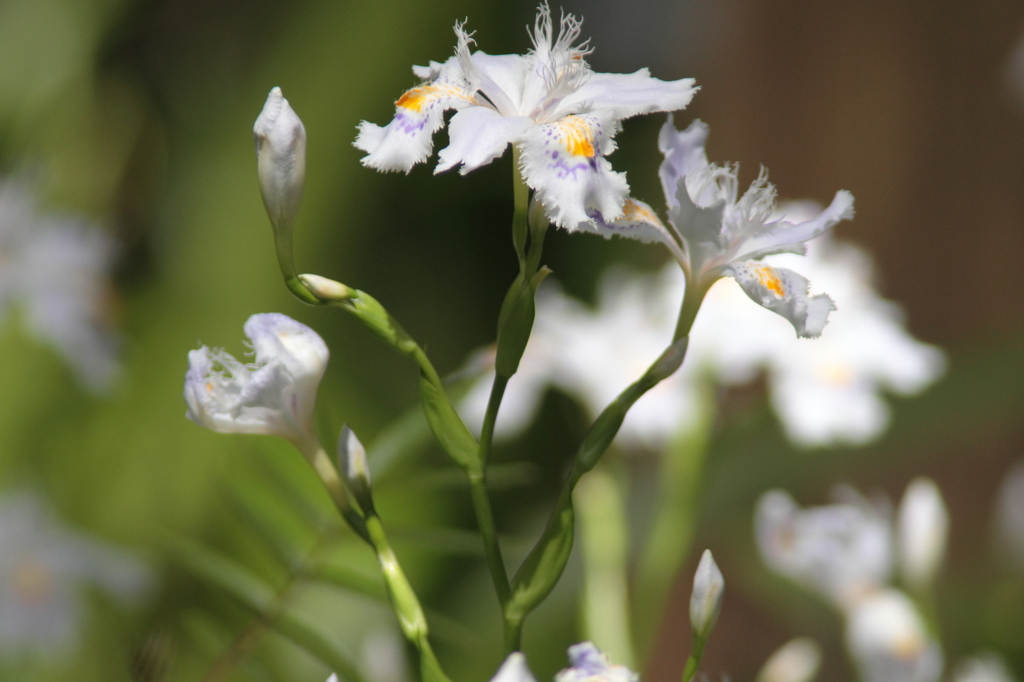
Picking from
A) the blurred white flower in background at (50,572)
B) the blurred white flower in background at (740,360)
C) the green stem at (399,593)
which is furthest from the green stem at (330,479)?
the blurred white flower in background at (50,572)

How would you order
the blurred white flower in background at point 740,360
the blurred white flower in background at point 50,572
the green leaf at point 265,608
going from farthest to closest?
the blurred white flower in background at point 50,572 < the blurred white flower in background at point 740,360 < the green leaf at point 265,608

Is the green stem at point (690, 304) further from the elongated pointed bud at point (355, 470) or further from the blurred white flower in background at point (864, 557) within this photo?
the blurred white flower in background at point (864, 557)

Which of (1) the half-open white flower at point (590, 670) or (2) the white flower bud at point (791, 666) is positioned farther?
(2) the white flower bud at point (791, 666)

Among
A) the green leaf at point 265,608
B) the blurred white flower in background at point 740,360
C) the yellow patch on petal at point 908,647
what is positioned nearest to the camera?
the green leaf at point 265,608

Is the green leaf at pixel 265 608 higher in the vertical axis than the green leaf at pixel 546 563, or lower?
lower

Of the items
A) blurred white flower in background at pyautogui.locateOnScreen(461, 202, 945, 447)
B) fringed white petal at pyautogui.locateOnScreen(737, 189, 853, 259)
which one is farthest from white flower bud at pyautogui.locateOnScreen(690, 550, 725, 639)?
blurred white flower in background at pyautogui.locateOnScreen(461, 202, 945, 447)

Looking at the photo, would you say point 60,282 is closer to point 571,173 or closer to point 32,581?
point 32,581

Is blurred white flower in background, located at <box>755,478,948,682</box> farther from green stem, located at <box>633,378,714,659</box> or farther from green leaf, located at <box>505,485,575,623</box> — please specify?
green leaf, located at <box>505,485,575,623</box>

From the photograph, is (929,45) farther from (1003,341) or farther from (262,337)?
(262,337)
